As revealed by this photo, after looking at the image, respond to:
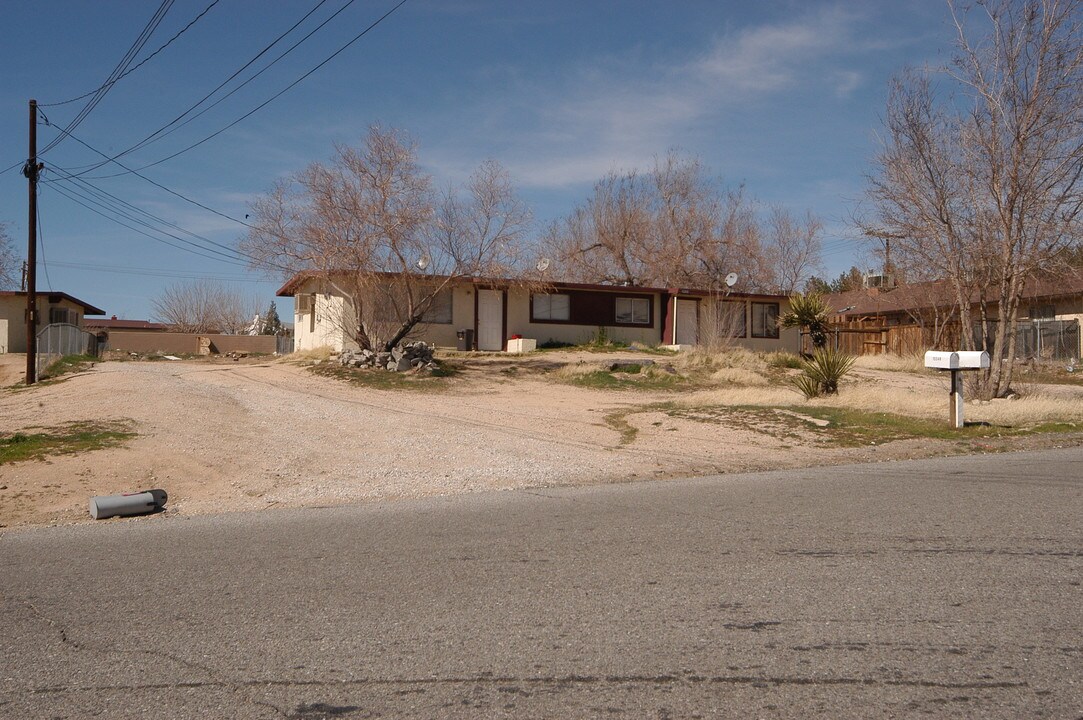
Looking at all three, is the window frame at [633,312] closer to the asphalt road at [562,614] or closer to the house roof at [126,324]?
the asphalt road at [562,614]

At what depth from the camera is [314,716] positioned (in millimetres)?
3934

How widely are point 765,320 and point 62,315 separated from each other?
32720 millimetres

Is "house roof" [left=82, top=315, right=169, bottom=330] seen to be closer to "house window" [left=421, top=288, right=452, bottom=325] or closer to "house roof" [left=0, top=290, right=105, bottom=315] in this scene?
"house roof" [left=0, top=290, right=105, bottom=315]

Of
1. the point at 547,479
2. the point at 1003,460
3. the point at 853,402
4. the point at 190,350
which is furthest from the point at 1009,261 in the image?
the point at 190,350

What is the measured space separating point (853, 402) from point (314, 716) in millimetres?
16773

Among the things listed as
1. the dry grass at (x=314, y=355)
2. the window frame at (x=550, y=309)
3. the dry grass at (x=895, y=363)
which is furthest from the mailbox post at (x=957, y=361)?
the window frame at (x=550, y=309)

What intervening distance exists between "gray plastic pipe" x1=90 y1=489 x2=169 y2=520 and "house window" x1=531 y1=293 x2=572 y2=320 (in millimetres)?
23648

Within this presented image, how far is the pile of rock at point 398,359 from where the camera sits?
23.5 metres

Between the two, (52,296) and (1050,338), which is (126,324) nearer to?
(52,296)

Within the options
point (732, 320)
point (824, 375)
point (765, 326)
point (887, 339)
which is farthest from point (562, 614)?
point (887, 339)

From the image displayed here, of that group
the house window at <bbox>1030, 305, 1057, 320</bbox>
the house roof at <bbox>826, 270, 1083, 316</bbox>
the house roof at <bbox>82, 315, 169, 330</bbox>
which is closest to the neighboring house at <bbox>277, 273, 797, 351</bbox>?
the house roof at <bbox>826, 270, 1083, 316</bbox>

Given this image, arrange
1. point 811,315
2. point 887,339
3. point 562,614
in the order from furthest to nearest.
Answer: point 887,339
point 811,315
point 562,614

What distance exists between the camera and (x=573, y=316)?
33.5m

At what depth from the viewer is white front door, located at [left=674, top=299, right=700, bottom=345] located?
1374 inches
